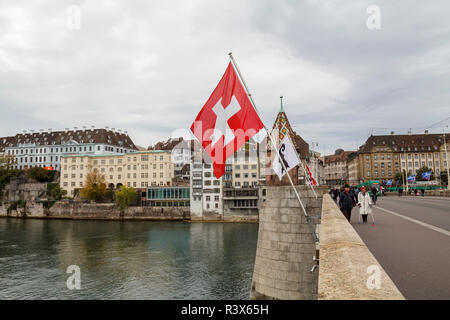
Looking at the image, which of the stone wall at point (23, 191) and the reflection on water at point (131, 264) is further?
the stone wall at point (23, 191)

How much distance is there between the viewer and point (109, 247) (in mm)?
45875

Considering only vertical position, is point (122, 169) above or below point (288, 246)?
above

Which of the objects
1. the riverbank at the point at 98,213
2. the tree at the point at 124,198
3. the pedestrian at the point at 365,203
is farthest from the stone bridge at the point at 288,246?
the tree at the point at 124,198

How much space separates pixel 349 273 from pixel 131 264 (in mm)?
34425

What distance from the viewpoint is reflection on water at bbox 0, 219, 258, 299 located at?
89.4 ft

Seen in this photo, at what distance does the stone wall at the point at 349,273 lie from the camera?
367 centimetres

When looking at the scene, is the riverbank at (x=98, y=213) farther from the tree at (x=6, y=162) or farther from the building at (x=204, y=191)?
the tree at (x=6, y=162)

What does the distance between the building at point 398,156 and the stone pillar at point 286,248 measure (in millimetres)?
101443

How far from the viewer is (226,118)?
11.4 m

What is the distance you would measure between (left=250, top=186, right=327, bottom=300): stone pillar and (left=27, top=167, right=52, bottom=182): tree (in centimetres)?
10595

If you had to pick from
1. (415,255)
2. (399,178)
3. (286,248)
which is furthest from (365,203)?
(399,178)

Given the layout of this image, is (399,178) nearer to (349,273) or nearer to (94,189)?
(94,189)
